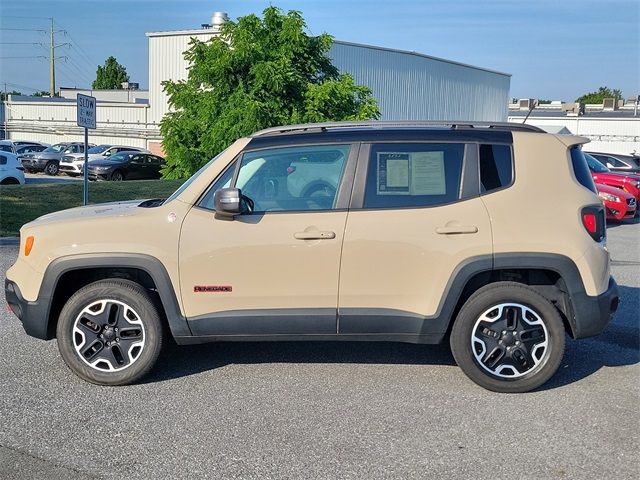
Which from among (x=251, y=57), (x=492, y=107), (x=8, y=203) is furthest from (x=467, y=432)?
(x=492, y=107)

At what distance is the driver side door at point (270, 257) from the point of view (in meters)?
4.96

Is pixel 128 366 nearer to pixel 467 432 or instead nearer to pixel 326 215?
pixel 326 215

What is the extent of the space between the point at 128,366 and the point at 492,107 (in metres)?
49.3

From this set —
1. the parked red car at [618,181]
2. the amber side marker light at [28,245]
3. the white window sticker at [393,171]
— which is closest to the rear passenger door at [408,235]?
the white window sticker at [393,171]

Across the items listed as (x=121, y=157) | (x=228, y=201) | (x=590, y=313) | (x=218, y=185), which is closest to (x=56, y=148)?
(x=121, y=157)

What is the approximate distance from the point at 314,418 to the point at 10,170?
823 inches

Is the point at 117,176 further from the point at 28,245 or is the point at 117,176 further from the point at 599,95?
the point at 599,95

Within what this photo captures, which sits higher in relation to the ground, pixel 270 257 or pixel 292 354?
pixel 270 257

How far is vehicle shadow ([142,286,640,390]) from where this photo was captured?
5.51 meters

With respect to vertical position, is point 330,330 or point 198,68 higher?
Result: point 198,68

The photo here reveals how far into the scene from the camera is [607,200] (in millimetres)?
16781

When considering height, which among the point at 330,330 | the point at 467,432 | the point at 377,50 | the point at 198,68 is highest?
the point at 377,50

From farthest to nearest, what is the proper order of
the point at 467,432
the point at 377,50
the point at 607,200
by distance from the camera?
1. the point at 377,50
2. the point at 607,200
3. the point at 467,432

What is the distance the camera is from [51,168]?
116 feet
